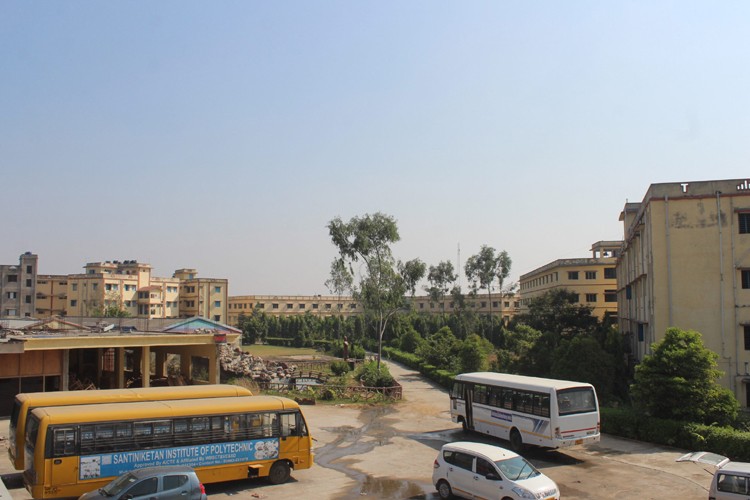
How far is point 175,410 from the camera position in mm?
15383

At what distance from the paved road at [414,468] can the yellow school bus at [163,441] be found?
0.72 metres

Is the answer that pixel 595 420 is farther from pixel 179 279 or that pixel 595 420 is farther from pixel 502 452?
pixel 179 279

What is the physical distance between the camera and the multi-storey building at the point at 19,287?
253 ft

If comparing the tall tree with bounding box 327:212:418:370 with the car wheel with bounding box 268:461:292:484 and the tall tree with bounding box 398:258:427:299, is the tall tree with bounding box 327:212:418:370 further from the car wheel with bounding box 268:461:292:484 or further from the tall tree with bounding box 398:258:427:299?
the car wheel with bounding box 268:461:292:484

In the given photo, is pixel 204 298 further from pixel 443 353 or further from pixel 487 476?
pixel 487 476

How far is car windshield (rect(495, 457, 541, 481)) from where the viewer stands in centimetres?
1400

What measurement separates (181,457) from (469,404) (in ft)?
38.3

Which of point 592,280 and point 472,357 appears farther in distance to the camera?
point 592,280

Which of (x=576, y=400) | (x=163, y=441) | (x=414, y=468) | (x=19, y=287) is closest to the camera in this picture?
(x=163, y=441)

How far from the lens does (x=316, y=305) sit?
114m

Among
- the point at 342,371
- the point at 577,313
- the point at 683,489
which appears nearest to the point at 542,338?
the point at 577,313

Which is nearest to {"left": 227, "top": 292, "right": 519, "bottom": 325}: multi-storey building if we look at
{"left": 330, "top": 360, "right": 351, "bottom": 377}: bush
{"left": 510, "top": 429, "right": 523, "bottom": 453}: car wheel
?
{"left": 330, "top": 360, "right": 351, "bottom": 377}: bush

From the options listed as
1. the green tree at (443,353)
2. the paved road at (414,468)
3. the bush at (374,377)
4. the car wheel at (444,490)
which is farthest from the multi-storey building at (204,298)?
the car wheel at (444,490)

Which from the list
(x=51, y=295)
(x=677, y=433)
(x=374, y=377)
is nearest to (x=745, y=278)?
(x=677, y=433)
